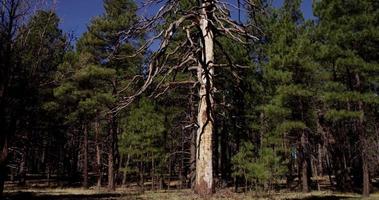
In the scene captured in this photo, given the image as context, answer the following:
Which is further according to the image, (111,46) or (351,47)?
(111,46)

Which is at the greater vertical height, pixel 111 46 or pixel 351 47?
pixel 111 46

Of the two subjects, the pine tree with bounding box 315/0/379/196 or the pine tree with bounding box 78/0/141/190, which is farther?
the pine tree with bounding box 78/0/141/190

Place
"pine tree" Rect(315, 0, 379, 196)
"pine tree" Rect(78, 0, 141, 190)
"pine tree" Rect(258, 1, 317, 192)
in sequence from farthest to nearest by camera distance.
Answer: "pine tree" Rect(78, 0, 141, 190) → "pine tree" Rect(258, 1, 317, 192) → "pine tree" Rect(315, 0, 379, 196)

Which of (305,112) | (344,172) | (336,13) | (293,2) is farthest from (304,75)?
(344,172)

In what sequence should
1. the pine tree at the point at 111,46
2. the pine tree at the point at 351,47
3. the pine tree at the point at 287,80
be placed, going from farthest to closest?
the pine tree at the point at 111,46 → the pine tree at the point at 287,80 → the pine tree at the point at 351,47

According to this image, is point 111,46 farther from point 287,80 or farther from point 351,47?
point 351,47

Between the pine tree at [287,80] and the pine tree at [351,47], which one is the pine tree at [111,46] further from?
the pine tree at [351,47]

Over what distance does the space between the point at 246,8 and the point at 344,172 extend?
31119 mm

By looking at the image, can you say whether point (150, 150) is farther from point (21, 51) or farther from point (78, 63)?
point (21, 51)

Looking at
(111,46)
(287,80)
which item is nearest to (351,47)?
(287,80)

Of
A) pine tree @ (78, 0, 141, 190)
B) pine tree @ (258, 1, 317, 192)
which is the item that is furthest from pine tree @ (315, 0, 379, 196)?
pine tree @ (78, 0, 141, 190)

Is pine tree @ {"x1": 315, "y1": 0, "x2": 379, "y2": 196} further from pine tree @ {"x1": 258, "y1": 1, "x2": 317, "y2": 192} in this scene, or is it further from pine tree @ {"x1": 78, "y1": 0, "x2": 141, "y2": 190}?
pine tree @ {"x1": 78, "y1": 0, "x2": 141, "y2": 190}

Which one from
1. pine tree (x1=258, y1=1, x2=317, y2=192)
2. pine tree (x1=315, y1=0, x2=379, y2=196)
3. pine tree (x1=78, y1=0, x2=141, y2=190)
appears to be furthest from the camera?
pine tree (x1=78, y1=0, x2=141, y2=190)

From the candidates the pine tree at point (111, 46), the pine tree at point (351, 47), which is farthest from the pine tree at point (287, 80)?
the pine tree at point (111, 46)
